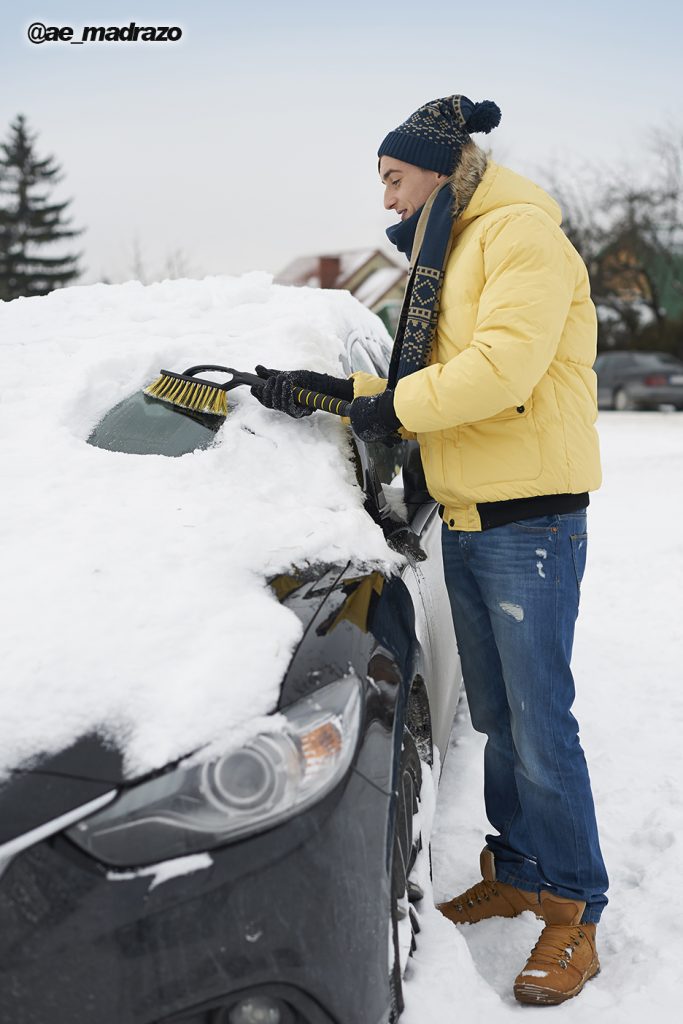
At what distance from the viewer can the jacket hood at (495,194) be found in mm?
2064

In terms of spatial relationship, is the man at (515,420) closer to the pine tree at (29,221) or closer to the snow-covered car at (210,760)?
the snow-covered car at (210,760)

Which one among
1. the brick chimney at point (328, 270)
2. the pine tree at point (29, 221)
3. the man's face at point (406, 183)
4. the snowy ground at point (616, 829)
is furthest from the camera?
the pine tree at point (29, 221)

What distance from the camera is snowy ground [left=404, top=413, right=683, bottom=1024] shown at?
1.91 meters

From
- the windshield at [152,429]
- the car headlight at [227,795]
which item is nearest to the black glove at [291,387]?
the windshield at [152,429]

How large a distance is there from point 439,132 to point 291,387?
0.69 m

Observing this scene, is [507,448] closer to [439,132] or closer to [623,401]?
[439,132]

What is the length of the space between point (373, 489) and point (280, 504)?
1.27ft

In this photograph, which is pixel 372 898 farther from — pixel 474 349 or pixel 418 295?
pixel 418 295

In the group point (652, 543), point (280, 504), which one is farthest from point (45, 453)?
point (652, 543)

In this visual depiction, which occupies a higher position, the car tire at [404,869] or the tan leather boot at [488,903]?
the car tire at [404,869]

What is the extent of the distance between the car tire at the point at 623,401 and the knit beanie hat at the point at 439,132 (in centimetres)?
1858

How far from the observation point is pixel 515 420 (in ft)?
6.82

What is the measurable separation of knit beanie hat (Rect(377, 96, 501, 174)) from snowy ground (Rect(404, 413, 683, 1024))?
5.50 feet

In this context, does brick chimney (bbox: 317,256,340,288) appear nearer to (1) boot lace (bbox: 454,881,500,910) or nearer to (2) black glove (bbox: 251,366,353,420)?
(2) black glove (bbox: 251,366,353,420)
